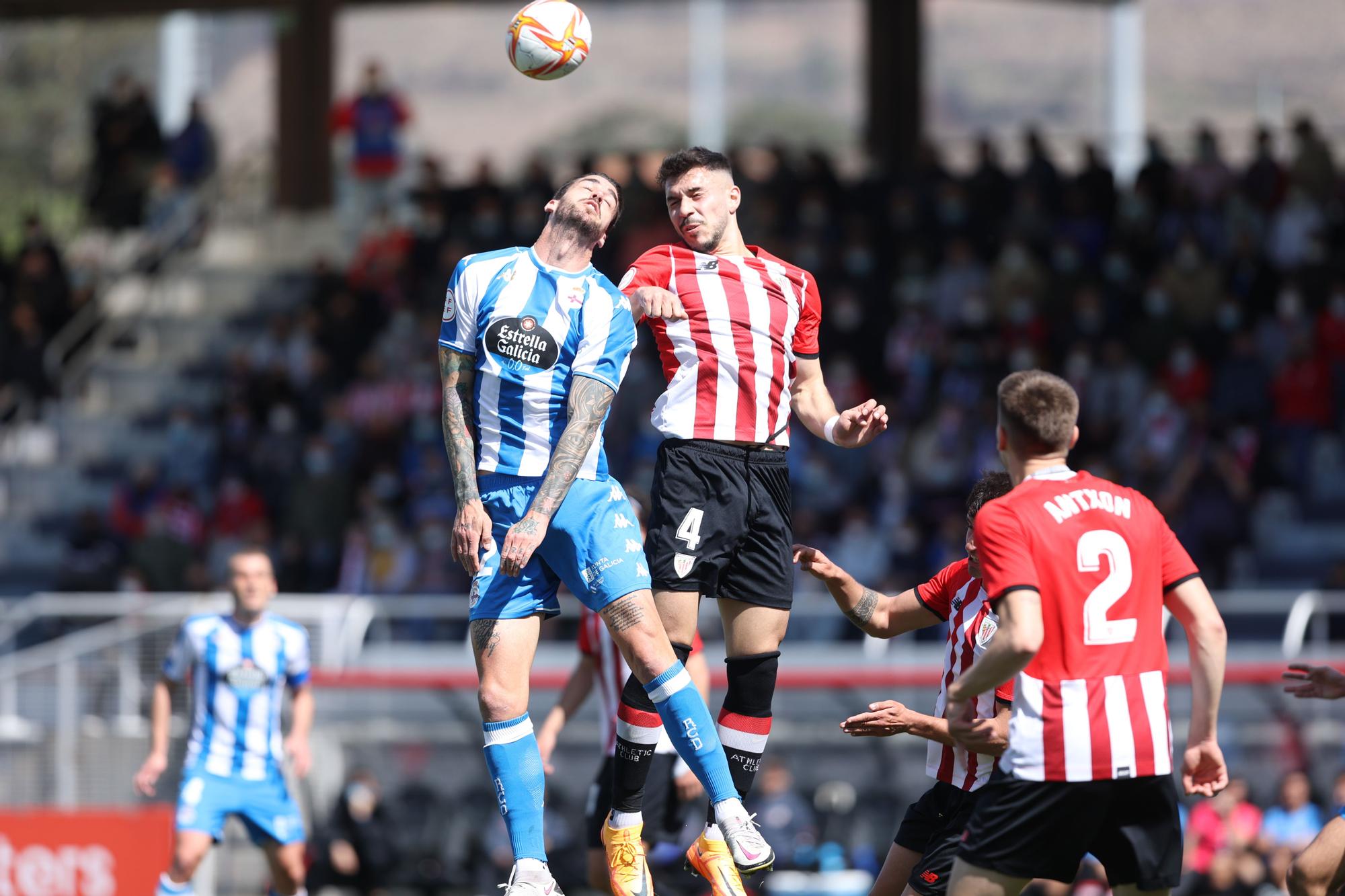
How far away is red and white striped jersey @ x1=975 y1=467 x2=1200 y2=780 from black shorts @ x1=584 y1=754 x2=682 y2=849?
3.68m

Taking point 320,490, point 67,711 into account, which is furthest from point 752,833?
point 320,490

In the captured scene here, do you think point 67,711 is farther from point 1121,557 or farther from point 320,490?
point 1121,557

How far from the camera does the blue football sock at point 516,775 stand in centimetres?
638

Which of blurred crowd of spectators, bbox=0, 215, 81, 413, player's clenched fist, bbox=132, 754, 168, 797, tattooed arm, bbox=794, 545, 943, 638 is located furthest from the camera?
blurred crowd of spectators, bbox=0, 215, 81, 413

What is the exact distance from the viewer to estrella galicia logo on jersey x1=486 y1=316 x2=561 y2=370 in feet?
20.9

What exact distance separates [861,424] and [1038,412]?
4.87 ft

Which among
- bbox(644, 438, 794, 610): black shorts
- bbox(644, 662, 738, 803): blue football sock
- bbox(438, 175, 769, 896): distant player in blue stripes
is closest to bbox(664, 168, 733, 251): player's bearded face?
bbox(438, 175, 769, 896): distant player in blue stripes

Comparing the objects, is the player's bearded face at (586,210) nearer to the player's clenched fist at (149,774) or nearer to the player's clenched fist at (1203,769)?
the player's clenched fist at (1203,769)

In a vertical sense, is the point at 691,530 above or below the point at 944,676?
above

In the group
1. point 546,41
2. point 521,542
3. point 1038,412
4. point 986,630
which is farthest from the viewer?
point 546,41

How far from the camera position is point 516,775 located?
21.0 feet

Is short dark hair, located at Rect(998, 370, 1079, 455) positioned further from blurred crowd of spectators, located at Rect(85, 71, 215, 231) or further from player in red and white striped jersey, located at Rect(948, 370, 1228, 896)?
blurred crowd of spectators, located at Rect(85, 71, 215, 231)

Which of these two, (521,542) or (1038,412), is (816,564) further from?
(1038,412)

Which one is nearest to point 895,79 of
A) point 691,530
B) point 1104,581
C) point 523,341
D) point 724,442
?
point 724,442
